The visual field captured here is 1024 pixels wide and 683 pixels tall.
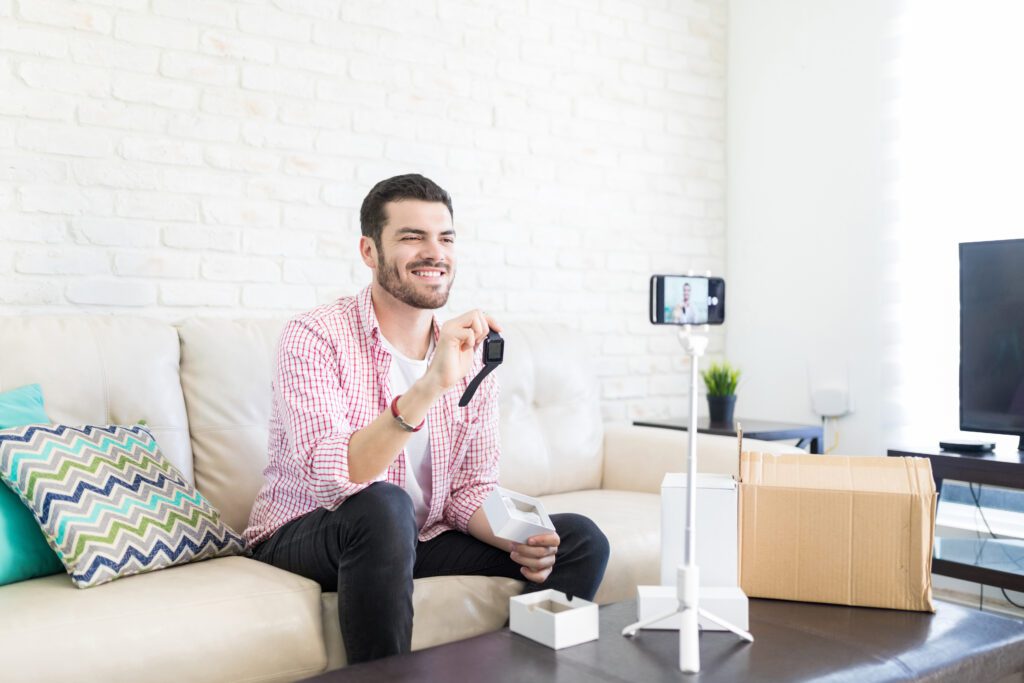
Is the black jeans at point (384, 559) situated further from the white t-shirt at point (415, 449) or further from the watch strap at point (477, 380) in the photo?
the watch strap at point (477, 380)

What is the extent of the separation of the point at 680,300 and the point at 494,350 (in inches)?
14.6

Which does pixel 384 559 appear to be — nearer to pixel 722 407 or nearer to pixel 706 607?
pixel 706 607

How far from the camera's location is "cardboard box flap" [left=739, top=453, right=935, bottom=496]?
1.50m

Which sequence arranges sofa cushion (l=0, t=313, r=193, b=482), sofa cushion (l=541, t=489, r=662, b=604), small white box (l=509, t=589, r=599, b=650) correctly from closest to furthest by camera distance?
small white box (l=509, t=589, r=599, b=650) → sofa cushion (l=0, t=313, r=193, b=482) → sofa cushion (l=541, t=489, r=662, b=604)

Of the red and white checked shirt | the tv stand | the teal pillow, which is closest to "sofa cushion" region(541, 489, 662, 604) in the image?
the red and white checked shirt

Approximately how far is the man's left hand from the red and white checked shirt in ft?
0.57

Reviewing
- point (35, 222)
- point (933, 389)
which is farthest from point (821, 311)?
point (35, 222)

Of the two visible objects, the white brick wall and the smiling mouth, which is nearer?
the smiling mouth

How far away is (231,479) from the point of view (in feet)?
6.81

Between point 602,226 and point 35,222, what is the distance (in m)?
1.74

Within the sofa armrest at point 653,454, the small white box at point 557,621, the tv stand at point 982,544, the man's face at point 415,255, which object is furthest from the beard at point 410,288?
the tv stand at point 982,544

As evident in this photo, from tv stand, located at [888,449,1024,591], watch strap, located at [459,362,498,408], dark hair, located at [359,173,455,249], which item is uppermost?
dark hair, located at [359,173,455,249]

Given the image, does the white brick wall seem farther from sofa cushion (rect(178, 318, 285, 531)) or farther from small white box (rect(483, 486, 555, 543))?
small white box (rect(483, 486, 555, 543))

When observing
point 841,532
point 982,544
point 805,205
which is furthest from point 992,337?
point 841,532
